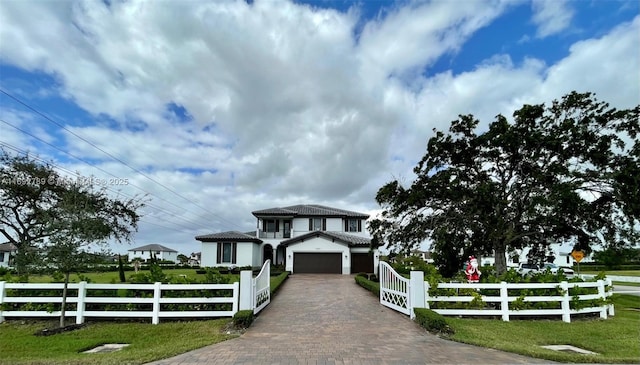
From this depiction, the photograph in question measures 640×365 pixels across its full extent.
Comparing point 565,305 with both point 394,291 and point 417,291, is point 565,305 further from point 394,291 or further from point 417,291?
point 394,291

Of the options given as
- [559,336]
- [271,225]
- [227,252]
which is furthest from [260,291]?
[271,225]

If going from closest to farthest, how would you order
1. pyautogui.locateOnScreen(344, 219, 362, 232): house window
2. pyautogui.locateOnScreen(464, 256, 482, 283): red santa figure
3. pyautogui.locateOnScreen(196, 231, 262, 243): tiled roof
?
1. pyautogui.locateOnScreen(464, 256, 482, 283): red santa figure
2. pyautogui.locateOnScreen(196, 231, 262, 243): tiled roof
3. pyautogui.locateOnScreen(344, 219, 362, 232): house window

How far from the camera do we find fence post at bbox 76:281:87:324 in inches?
384

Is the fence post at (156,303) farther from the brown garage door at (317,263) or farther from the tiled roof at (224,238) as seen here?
the tiled roof at (224,238)

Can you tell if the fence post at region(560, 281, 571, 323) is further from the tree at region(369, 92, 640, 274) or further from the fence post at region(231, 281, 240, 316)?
the fence post at region(231, 281, 240, 316)

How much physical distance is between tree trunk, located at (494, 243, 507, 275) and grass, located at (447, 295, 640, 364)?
20.6ft

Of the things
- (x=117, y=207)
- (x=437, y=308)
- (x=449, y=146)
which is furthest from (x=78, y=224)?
(x=117, y=207)

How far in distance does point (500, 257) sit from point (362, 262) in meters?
14.7

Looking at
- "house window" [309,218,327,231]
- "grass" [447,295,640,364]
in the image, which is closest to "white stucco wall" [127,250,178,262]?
"house window" [309,218,327,231]


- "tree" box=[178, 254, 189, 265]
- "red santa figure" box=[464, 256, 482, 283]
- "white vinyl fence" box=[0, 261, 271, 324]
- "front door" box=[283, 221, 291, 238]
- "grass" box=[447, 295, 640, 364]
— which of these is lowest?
"tree" box=[178, 254, 189, 265]

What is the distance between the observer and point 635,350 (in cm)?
753

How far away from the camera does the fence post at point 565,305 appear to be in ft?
34.3

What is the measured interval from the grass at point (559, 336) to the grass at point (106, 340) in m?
5.86

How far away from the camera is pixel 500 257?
17.9 m
